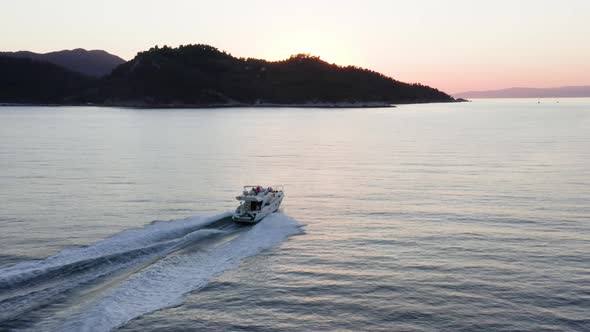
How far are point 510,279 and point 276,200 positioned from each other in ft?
76.6

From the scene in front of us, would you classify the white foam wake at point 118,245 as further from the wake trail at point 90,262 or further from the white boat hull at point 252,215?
the white boat hull at point 252,215

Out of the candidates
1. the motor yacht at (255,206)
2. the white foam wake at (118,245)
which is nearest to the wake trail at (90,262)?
the white foam wake at (118,245)

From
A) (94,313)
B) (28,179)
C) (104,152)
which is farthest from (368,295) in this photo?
→ (104,152)

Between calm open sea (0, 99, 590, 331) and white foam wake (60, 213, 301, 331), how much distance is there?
0.10 m

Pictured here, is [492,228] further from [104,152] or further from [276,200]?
[104,152]

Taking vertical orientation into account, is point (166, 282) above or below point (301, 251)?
above

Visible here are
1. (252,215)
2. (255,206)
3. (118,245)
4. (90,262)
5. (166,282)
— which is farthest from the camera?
(255,206)

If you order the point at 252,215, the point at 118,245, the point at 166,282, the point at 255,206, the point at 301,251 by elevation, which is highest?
the point at 255,206

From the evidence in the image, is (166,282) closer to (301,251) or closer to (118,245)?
(118,245)

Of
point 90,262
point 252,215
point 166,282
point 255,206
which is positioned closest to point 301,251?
point 252,215

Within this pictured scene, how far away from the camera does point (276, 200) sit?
48.5 m

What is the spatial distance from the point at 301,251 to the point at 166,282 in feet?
34.3

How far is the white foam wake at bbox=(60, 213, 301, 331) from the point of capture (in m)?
23.8

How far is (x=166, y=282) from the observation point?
28.8 meters
